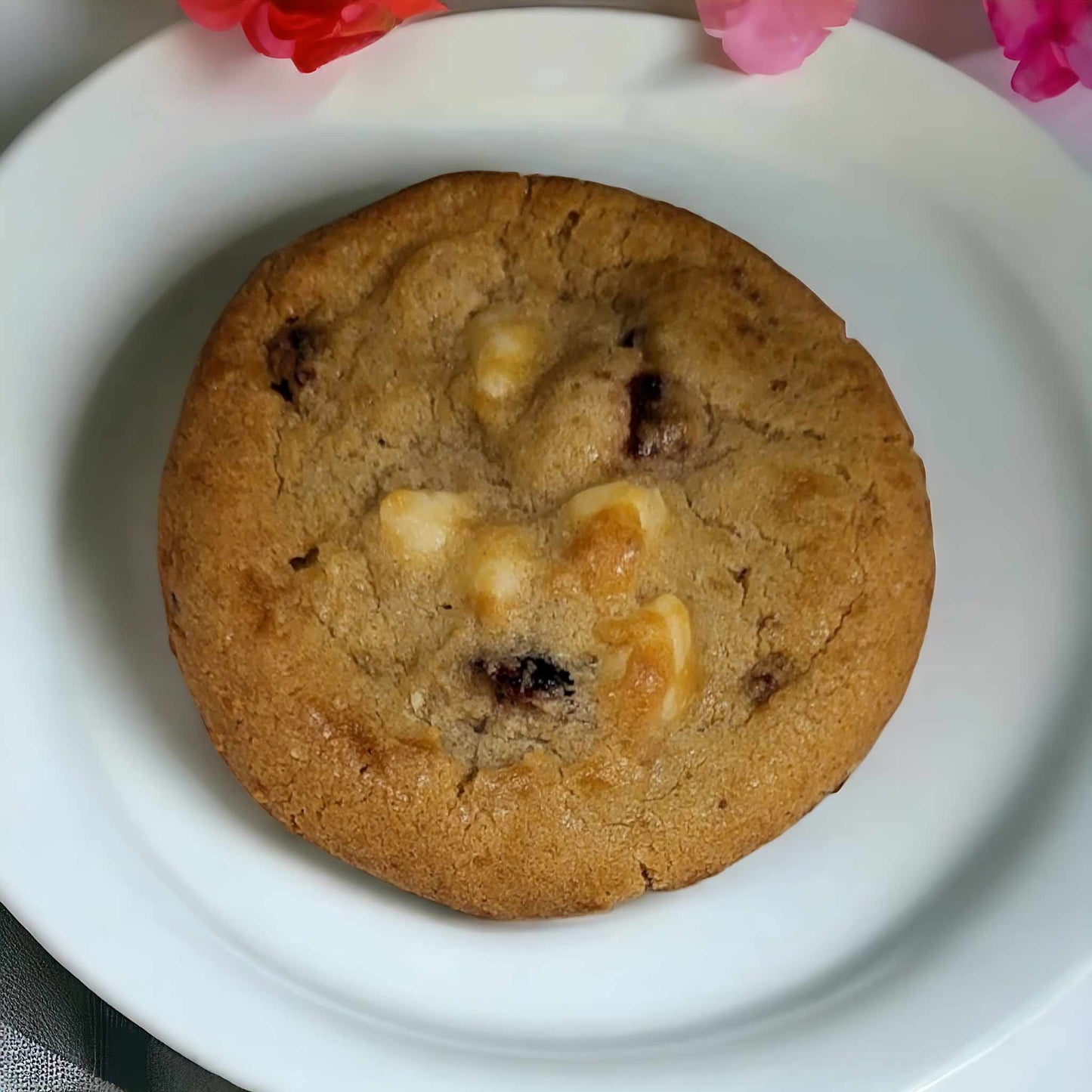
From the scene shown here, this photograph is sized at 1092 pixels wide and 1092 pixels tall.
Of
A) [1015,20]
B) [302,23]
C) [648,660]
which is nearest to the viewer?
[648,660]

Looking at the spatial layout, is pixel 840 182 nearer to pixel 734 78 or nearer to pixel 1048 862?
pixel 734 78

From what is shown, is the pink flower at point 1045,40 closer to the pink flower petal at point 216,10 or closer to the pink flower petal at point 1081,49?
the pink flower petal at point 1081,49

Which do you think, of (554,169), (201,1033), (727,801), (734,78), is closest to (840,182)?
(734,78)

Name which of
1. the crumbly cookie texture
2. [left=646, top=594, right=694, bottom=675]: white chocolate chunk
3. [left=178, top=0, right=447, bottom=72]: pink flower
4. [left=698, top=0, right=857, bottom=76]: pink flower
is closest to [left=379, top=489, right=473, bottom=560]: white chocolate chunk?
the crumbly cookie texture

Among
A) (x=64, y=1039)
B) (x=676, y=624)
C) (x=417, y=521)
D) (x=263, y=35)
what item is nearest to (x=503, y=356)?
(x=417, y=521)

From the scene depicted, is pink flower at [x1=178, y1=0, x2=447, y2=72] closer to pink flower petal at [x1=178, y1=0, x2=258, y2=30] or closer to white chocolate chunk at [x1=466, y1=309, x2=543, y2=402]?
pink flower petal at [x1=178, y1=0, x2=258, y2=30]

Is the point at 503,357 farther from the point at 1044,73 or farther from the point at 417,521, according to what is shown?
the point at 1044,73

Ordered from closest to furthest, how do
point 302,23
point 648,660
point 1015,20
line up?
point 648,660 → point 302,23 → point 1015,20
